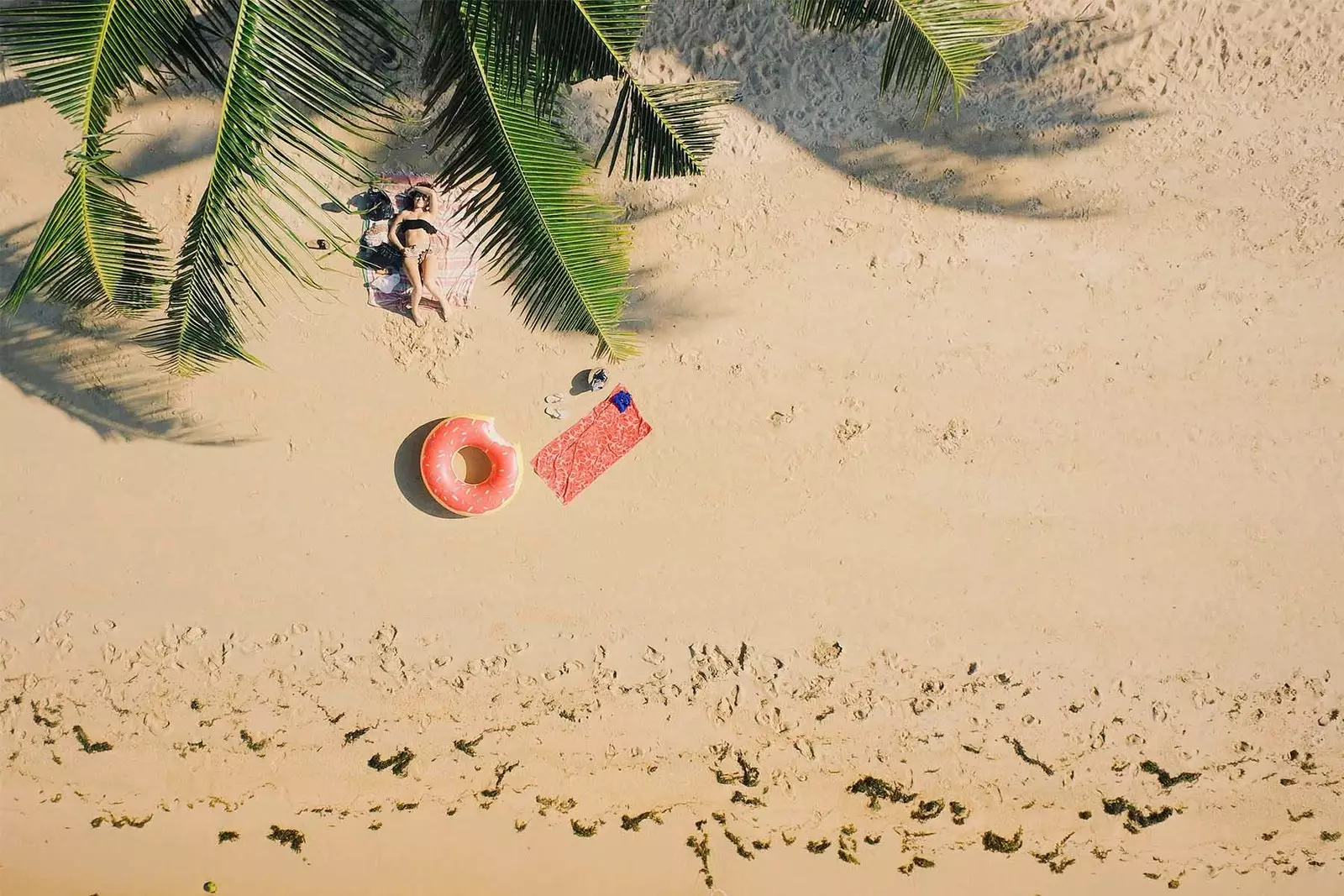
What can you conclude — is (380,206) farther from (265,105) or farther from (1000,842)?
(1000,842)

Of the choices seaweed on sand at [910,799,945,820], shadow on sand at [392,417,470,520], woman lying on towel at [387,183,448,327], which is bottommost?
seaweed on sand at [910,799,945,820]

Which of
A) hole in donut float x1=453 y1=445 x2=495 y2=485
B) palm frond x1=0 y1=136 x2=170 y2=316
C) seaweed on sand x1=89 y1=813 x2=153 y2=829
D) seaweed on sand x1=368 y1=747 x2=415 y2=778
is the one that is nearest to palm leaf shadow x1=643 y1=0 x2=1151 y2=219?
hole in donut float x1=453 y1=445 x2=495 y2=485

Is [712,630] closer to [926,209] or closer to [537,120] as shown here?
[926,209]

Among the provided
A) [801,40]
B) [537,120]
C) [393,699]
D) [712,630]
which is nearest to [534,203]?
[537,120]

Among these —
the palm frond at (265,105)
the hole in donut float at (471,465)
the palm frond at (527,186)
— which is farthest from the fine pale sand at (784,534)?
the palm frond at (265,105)

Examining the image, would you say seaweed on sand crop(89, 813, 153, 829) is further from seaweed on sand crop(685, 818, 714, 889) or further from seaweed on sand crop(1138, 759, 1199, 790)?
seaweed on sand crop(1138, 759, 1199, 790)
